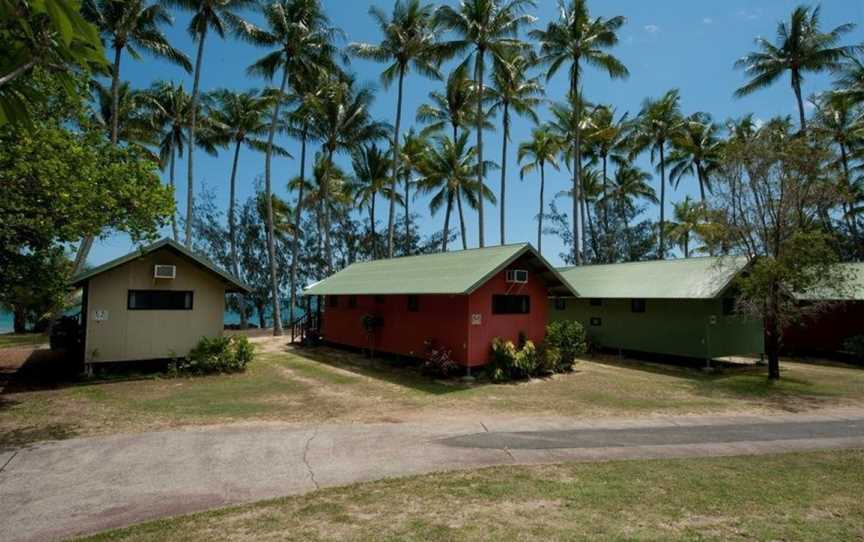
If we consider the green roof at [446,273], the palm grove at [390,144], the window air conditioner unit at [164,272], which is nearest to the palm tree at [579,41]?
the palm grove at [390,144]

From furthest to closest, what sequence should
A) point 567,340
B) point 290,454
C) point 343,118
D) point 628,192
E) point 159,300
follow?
1. point 628,192
2. point 343,118
3. point 567,340
4. point 159,300
5. point 290,454

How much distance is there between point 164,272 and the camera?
15016 millimetres

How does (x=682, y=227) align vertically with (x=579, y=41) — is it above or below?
below

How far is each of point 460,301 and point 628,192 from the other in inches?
1391

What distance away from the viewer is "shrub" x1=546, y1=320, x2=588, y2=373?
16984mm

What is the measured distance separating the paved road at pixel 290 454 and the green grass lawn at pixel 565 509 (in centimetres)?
56

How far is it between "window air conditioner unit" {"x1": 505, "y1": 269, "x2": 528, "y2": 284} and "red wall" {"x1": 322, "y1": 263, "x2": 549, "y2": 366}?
195mm

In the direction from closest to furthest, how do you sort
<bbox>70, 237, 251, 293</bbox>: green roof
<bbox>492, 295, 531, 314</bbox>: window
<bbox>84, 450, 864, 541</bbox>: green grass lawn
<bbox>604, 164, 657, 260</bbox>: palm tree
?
<bbox>84, 450, 864, 541</bbox>: green grass lawn < <bbox>70, 237, 251, 293</bbox>: green roof < <bbox>492, 295, 531, 314</bbox>: window < <bbox>604, 164, 657, 260</bbox>: palm tree

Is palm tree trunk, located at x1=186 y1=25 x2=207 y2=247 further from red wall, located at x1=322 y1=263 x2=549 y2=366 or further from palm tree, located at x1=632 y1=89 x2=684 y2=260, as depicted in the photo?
palm tree, located at x1=632 y1=89 x2=684 y2=260

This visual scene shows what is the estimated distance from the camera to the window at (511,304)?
1605 centimetres

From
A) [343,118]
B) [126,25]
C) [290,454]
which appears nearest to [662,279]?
[290,454]

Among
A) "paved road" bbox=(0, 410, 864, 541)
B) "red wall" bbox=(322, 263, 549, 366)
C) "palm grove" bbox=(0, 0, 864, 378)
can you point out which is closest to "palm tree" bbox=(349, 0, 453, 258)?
"palm grove" bbox=(0, 0, 864, 378)

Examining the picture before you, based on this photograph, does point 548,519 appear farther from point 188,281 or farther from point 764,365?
point 764,365

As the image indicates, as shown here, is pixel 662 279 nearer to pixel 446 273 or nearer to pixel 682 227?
pixel 446 273
